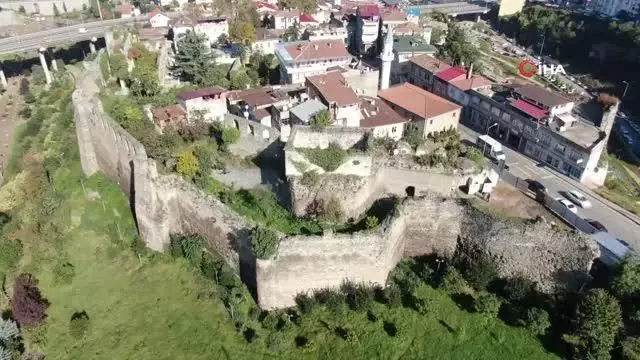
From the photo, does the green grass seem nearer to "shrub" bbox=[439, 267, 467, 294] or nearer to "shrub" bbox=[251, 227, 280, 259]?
"shrub" bbox=[439, 267, 467, 294]

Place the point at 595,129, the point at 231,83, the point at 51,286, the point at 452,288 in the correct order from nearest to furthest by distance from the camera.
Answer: the point at 452,288 < the point at 51,286 < the point at 595,129 < the point at 231,83

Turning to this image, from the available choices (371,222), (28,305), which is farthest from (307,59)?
(28,305)

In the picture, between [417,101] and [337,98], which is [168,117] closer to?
[337,98]

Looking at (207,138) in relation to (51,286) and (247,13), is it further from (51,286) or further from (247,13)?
(247,13)

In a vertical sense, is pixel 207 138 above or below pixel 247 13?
below

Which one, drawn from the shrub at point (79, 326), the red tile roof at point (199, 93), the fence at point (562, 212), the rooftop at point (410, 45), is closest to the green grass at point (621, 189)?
the fence at point (562, 212)

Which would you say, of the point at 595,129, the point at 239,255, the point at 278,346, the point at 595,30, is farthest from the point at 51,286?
the point at 595,30
